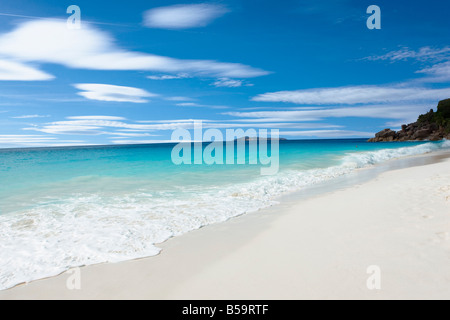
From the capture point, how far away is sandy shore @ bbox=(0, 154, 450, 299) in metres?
3.72

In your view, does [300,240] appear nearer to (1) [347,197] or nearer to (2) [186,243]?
(2) [186,243]

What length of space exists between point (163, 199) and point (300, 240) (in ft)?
21.6

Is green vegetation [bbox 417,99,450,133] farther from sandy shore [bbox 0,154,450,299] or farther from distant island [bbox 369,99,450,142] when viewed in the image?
sandy shore [bbox 0,154,450,299]

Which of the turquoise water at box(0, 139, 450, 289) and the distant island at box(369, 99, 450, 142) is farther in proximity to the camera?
the distant island at box(369, 99, 450, 142)

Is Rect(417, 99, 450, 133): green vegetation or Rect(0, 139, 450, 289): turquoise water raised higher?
Rect(417, 99, 450, 133): green vegetation

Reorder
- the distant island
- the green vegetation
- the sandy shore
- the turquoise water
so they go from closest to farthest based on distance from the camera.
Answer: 1. the sandy shore
2. the turquoise water
3. the distant island
4. the green vegetation

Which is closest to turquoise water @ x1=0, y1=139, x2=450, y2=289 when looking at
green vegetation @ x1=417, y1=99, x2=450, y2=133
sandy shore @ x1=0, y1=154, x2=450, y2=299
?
sandy shore @ x1=0, y1=154, x2=450, y2=299

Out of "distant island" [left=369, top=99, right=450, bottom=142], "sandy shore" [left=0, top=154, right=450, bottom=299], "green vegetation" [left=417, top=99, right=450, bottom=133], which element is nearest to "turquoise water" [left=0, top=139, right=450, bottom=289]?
"sandy shore" [left=0, top=154, right=450, bottom=299]

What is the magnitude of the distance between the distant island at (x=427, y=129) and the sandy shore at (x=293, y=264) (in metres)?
98.2

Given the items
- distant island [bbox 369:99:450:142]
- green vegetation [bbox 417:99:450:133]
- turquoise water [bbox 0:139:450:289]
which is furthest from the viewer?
green vegetation [bbox 417:99:450:133]

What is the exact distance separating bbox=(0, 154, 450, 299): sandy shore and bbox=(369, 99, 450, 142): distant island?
322 feet

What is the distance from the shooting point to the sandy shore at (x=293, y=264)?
3721mm
